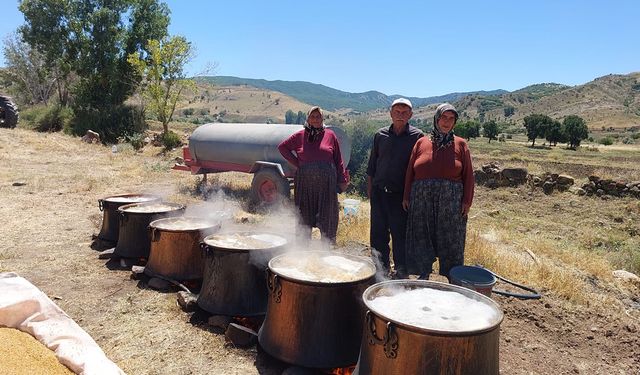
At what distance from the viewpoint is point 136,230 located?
18.0 feet

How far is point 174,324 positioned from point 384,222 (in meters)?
2.31

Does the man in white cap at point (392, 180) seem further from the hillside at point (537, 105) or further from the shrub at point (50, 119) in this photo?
the hillside at point (537, 105)

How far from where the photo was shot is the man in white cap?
4.47 metres

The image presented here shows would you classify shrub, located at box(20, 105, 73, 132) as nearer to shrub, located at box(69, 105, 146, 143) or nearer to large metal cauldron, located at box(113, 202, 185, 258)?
shrub, located at box(69, 105, 146, 143)

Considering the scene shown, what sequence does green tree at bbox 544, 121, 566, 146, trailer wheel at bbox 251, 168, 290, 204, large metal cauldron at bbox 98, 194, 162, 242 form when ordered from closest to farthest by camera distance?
large metal cauldron at bbox 98, 194, 162, 242 < trailer wheel at bbox 251, 168, 290, 204 < green tree at bbox 544, 121, 566, 146

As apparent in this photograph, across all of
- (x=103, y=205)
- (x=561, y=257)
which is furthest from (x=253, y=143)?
(x=561, y=257)

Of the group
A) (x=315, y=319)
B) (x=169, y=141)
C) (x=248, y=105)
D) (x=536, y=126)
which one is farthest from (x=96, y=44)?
(x=248, y=105)

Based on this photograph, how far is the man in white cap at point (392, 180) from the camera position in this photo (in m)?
4.47

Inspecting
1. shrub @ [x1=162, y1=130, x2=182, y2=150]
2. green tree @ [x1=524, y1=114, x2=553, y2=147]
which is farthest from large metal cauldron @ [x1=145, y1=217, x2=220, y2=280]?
green tree @ [x1=524, y1=114, x2=553, y2=147]

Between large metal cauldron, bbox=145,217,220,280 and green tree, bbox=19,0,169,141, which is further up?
green tree, bbox=19,0,169,141

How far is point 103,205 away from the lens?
20.2 feet

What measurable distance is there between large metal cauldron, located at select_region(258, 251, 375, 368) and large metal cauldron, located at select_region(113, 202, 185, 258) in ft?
9.10

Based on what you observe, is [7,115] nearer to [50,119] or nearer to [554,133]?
[50,119]

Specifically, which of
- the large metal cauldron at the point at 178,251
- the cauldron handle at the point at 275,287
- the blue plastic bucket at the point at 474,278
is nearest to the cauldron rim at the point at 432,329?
the cauldron handle at the point at 275,287
